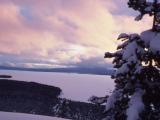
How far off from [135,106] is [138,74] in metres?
0.84

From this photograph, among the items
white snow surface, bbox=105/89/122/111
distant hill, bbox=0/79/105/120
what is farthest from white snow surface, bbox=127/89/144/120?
distant hill, bbox=0/79/105/120

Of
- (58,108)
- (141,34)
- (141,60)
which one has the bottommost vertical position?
(58,108)

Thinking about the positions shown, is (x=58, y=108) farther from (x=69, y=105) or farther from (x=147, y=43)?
(x=147, y=43)

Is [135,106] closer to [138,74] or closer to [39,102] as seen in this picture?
[138,74]

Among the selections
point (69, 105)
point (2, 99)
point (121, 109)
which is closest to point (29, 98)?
point (2, 99)

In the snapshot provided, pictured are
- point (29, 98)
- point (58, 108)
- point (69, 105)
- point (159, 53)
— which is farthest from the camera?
point (29, 98)

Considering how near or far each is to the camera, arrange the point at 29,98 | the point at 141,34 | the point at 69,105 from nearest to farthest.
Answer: the point at 141,34
the point at 69,105
the point at 29,98

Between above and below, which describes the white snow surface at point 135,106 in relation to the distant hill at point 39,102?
above

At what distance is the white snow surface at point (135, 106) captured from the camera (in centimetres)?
1058

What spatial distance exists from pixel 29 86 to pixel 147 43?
10341 cm

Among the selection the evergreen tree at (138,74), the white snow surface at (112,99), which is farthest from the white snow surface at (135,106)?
the white snow surface at (112,99)

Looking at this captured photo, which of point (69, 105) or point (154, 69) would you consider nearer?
point (154, 69)

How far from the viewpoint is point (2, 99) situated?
104688mm

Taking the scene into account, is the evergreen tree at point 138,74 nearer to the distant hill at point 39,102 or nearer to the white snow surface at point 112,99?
the white snow surface at point 112,99
